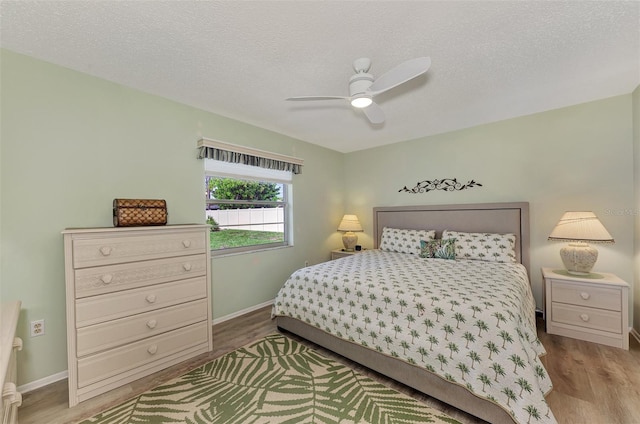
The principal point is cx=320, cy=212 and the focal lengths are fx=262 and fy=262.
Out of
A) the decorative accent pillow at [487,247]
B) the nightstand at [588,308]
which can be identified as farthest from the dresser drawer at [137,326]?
the nightstand at [588,308]

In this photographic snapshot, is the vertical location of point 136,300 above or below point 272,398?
above

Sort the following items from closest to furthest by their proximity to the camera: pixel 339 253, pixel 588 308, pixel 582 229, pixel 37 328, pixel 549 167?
pixel 37 328
pixel 588 308
pixel 582 229
pixel 549 167
pixel 339 253

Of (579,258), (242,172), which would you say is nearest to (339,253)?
(242,172)

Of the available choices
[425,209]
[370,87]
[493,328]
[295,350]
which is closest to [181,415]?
[295,350]

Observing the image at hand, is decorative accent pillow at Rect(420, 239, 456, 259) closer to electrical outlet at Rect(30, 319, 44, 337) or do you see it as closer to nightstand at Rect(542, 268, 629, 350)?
nightstand at Rect(542, 268, 629, 350)

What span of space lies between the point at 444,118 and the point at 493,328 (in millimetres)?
2491

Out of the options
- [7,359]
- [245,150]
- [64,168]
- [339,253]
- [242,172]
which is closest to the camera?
[7,359]

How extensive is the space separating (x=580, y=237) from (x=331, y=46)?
2.84m

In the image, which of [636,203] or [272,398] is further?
[636,203]

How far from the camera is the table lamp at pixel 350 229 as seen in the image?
14.0 ft

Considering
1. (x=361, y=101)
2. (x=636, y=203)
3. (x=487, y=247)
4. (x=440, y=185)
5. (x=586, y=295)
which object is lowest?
(x=586, y=295)

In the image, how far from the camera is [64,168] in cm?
203

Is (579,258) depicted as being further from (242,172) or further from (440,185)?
(242,172)

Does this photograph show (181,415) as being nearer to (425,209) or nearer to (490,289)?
(490,289)
